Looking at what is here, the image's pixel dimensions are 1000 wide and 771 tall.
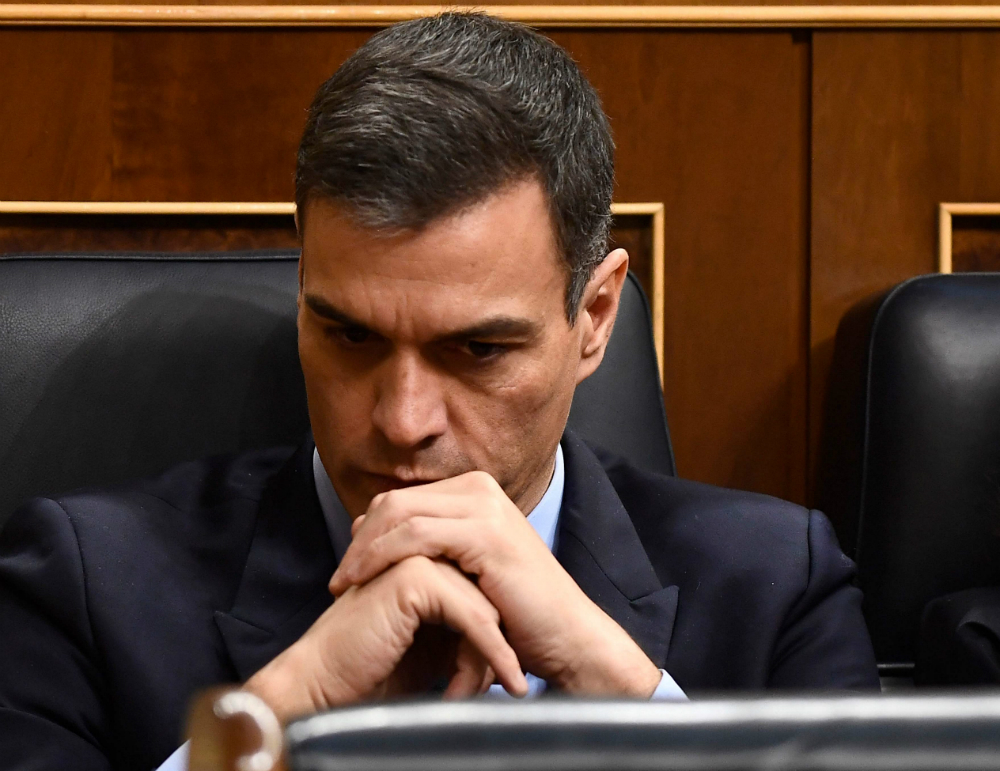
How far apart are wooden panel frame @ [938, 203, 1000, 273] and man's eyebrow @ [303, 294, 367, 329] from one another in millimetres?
835

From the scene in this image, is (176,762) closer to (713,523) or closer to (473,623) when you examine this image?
(473,623)

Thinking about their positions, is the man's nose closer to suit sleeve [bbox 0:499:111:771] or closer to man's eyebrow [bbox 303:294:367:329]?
man's eyebrow [bbox 303:294:367:329]

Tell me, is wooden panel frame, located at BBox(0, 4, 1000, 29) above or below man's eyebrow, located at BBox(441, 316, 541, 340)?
above

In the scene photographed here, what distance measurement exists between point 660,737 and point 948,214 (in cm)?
122

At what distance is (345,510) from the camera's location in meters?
0.95

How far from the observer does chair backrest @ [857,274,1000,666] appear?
110cm

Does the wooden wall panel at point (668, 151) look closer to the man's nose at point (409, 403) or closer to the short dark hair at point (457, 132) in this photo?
the short dark hair at point (457, 132)

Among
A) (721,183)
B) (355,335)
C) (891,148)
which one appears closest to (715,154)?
(721,183)

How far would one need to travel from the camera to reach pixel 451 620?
71cm

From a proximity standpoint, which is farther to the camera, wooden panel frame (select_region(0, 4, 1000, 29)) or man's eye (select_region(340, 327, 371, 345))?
wooden panel frame (select_region(0, 4, 1000, 29))

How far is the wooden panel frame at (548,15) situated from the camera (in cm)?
132

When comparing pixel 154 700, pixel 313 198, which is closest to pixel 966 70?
pixel 313 198

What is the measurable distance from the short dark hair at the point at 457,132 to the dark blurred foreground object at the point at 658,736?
55 cm

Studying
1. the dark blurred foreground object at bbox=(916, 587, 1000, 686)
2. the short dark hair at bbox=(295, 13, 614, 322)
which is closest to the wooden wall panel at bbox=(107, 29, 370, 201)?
the short dark hair at bbox=(295, 13, 614, 322)
